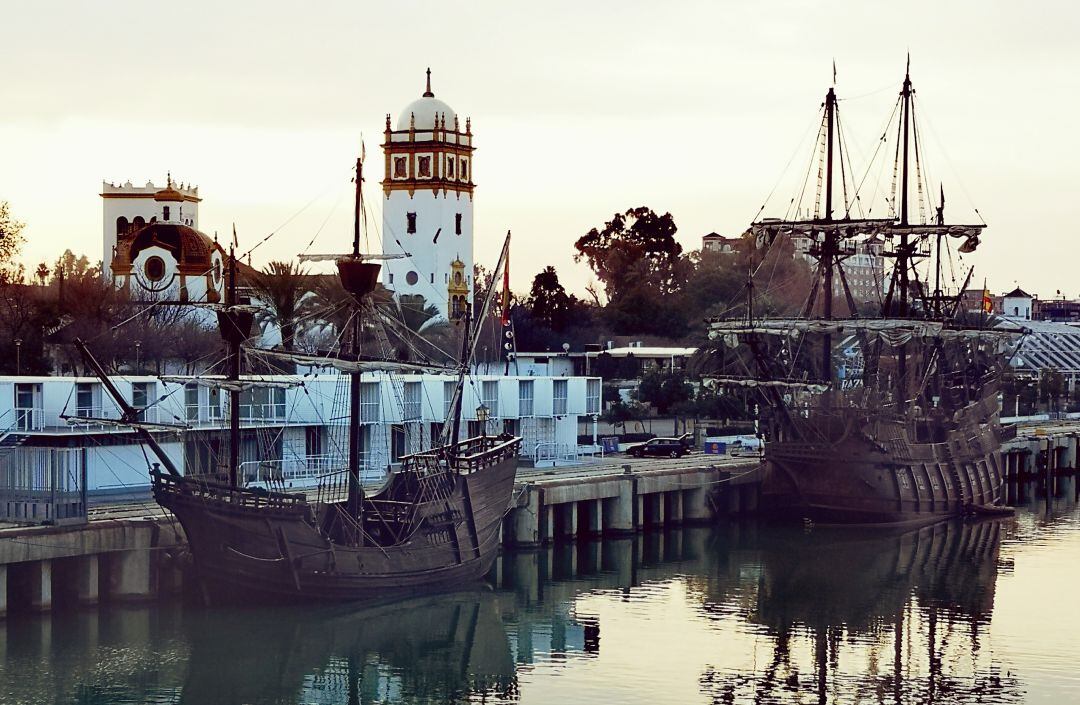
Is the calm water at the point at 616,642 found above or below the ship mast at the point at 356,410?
below

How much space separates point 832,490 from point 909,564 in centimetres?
1010

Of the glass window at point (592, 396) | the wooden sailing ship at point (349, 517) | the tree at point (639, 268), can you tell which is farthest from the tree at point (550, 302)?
the wooden sailing ship at point (349, 517)

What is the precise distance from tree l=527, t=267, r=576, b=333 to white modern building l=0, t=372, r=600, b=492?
57.7 m

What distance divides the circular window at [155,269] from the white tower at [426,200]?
988 inches

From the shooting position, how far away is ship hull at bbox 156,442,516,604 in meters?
47.5

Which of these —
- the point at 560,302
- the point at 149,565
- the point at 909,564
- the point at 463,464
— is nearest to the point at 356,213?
the point at 463,464

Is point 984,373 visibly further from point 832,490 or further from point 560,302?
point 560,302

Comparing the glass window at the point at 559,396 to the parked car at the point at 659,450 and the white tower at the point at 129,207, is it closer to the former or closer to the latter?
the parked car at the point at 659,450

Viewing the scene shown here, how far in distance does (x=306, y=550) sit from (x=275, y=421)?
14.1 m

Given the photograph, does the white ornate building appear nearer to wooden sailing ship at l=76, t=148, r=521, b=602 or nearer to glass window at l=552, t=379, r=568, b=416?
glass window at l=552, t=379, r=568, b=416

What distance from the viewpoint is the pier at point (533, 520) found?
46062 mm

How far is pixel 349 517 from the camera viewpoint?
165 ft

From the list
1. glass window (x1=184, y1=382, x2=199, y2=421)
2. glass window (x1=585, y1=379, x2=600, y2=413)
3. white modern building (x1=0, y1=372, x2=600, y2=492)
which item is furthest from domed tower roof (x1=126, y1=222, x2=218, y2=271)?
glass window (x1=184, y1=382, x2=199, y2=421)

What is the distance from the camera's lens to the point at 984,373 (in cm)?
8931
